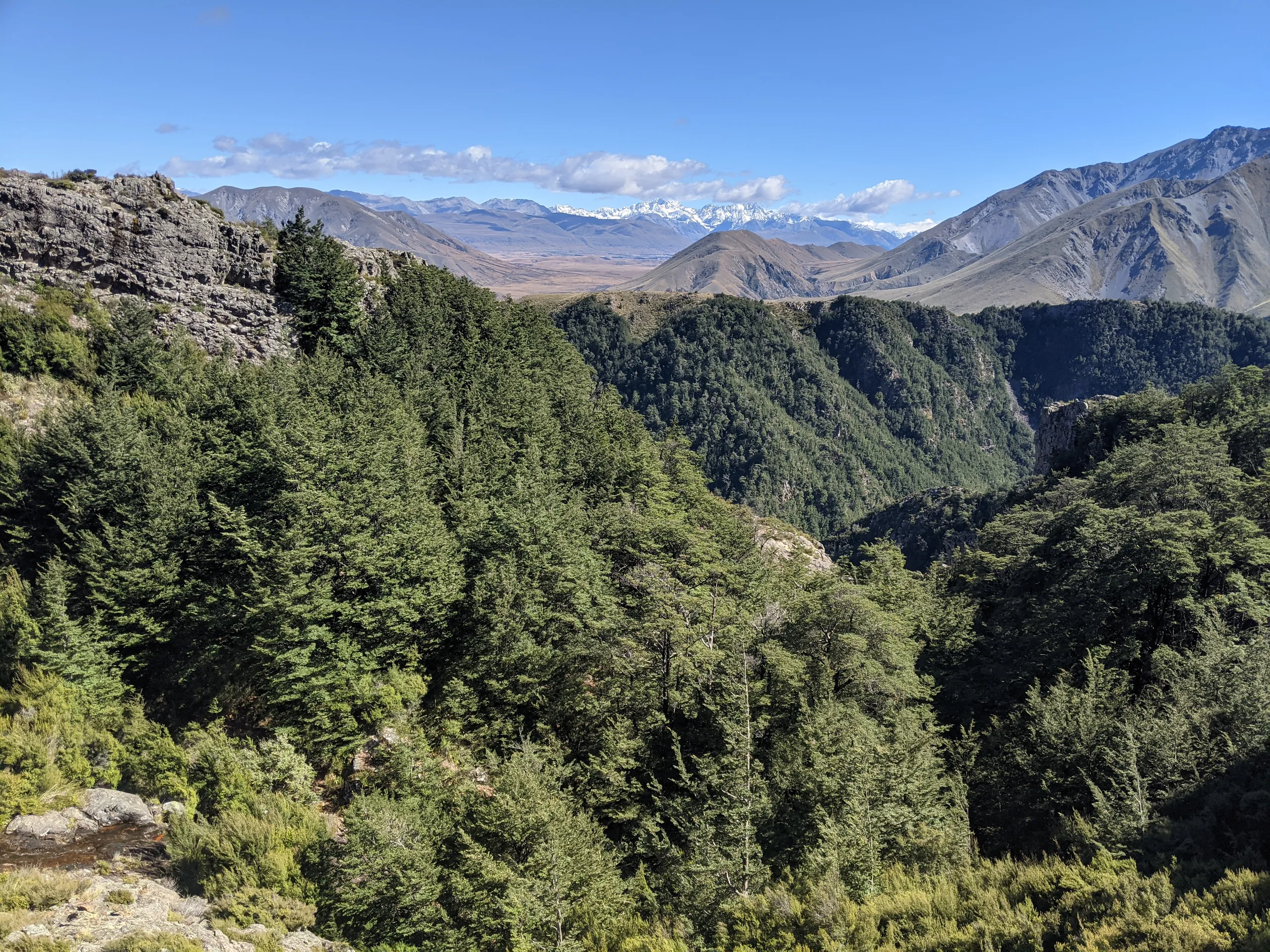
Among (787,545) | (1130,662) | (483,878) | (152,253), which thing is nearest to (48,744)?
(483,878)

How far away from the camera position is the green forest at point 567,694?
64.6 ft

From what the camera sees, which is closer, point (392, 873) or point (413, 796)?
point (392, 873)

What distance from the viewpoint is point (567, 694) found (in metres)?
28.8

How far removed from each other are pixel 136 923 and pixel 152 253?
52.7 meters

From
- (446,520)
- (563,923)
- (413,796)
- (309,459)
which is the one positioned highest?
(309,459)

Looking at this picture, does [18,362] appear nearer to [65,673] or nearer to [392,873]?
[65,673]

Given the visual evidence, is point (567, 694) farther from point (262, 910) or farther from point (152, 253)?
point (152, 253)

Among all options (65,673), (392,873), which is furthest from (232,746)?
(392,873)

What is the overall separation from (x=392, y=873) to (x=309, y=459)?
1793 cm

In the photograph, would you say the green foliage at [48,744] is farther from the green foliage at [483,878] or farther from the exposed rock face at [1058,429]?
the exposed rock face at [1058,429]

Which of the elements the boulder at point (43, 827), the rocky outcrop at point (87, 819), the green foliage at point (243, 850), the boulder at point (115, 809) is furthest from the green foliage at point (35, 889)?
the boulder at point (115, 809)

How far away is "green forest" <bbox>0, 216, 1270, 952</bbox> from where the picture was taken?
19688 millimetres

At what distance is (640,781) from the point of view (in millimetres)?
27156

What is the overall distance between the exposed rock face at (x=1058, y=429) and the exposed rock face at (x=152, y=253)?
390ft
